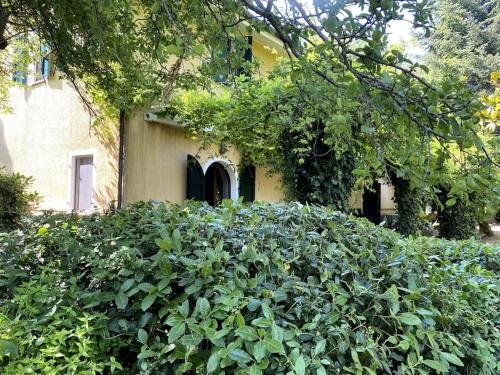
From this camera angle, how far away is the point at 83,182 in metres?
9.91

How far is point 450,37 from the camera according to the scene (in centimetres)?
2392

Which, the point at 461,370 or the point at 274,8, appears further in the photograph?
the point at 274,8

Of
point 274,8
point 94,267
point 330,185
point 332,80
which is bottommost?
point 94,267

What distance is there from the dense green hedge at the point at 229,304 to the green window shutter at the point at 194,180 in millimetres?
7126

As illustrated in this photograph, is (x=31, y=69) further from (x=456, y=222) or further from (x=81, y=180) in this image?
(x=456, y=222)

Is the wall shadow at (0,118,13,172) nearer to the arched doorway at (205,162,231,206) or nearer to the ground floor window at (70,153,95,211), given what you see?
the ground floor window at (70,153,95,211)

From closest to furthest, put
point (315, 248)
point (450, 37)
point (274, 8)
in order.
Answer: point (315, 248) → point (274, 8) → point (450, 37)

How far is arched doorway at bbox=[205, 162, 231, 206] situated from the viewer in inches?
440

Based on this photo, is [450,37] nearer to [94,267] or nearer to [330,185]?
[330,185]

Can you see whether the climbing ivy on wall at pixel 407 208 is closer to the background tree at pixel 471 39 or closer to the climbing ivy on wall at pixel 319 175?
the climbing ivy on wall at pixel 319 175

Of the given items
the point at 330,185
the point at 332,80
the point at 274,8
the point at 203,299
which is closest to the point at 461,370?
the point at 203,299

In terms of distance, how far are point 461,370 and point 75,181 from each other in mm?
9682

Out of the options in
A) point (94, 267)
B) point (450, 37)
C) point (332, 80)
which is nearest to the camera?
point (94, 267)

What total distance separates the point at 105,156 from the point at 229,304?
8.38m
